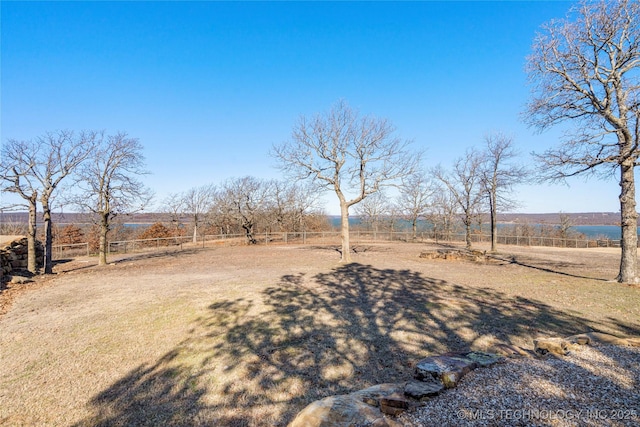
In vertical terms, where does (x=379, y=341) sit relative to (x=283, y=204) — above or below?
below

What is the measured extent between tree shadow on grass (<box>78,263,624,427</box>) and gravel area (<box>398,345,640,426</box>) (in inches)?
50.2

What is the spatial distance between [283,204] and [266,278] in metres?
25.1

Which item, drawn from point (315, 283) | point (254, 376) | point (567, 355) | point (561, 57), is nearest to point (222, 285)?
point (315, 283)

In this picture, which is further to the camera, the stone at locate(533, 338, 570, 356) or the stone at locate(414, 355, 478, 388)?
the stone at locate(533, 338, 570, 356)

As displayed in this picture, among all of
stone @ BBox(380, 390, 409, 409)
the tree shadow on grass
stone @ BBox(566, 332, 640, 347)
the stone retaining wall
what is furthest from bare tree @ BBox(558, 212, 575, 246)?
the stone retaining wall

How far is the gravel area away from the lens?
239 cm

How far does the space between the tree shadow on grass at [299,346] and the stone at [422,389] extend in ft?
3.21

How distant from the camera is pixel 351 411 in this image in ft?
8.18

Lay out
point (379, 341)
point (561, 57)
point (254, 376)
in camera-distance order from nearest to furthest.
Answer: point (254, 376) < point (379, 341) < point (561, 57)

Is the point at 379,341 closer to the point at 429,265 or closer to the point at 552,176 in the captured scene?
the point at 552,176

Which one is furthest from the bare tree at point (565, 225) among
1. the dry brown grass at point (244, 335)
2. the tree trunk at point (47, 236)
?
the tree trunk at point (47, 236)

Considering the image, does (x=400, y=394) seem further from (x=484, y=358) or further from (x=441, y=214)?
(x=441, y=214)

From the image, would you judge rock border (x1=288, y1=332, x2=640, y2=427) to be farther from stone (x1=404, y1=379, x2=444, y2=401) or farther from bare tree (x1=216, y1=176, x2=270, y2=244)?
bare tree (x1=216, y1=176, x2=270, y2=244)

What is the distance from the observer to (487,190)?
63.1 feet
